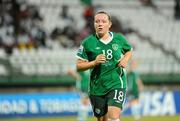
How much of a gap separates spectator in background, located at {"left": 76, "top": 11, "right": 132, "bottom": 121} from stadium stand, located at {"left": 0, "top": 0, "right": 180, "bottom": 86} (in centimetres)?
1329

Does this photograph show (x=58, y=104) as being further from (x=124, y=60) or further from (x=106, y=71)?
(x=124, y=60)

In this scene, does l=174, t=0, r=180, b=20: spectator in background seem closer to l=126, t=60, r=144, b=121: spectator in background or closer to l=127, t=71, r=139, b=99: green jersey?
l=126, t=60, r=144, b=121: spectator in background

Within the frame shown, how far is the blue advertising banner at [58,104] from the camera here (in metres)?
20.3

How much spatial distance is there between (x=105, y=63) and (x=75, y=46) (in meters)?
15.1

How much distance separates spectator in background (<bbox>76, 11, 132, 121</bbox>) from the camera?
9.50 metres

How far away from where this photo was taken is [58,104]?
68.1ft

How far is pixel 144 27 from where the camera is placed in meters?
26.6

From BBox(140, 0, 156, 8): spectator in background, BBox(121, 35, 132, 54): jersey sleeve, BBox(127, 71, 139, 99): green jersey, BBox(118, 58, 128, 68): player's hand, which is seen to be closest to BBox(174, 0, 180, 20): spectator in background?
BBox(140, 0, 156, 8): spectator in background

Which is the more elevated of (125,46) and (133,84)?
(125,46)

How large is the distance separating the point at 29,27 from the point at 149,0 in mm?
6159

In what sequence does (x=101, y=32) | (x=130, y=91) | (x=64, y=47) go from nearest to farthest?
1. (x=101, y=32)
2. (x=130, y=91)
3. (x=64, y=47)


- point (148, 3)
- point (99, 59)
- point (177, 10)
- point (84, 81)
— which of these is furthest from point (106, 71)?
point (177, 10)

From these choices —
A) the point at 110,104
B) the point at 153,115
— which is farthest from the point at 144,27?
the point at 110,104

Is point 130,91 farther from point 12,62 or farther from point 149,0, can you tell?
point 149,0
